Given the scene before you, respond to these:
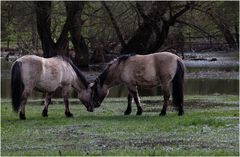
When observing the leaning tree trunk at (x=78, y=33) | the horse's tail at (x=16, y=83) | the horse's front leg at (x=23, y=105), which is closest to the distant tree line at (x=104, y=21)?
the leaning tree trunk at (x=78, y=33)

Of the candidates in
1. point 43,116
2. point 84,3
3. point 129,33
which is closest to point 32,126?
point 43,116

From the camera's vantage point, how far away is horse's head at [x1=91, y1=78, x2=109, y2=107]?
18797 mm

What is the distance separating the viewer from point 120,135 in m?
12.4

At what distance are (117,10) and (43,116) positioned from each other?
23684mm

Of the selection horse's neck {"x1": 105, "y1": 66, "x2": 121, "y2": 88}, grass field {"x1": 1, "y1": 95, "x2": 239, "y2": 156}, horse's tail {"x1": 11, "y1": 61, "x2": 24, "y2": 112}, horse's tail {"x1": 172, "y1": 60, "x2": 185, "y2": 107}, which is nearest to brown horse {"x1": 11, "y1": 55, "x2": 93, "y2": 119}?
horse's tail {"x1": 11, "y1": 61, "x2": 24, "y2": 112}

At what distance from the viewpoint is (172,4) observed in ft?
132

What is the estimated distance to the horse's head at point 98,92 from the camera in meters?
18.8

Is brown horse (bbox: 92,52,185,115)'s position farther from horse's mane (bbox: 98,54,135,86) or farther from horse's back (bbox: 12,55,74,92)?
horse's back (bbox: 12,55,74,92)

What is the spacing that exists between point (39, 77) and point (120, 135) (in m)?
5.34

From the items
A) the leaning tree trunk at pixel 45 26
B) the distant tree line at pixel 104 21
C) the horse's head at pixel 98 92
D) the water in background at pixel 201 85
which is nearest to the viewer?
the horse's head at pixel 98 92

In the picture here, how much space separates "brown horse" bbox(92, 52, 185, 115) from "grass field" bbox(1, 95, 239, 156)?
0.92m

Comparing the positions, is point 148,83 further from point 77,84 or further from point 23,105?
point 23,105

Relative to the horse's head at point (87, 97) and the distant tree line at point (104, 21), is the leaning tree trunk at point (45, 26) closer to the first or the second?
the distant tree line at point (104, 21)

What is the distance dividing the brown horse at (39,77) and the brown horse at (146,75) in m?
0.91
